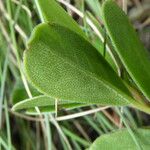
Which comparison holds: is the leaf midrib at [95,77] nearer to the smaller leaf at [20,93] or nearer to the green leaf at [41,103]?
the green leaf at [41,103]

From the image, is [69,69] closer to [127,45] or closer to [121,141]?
[127,45]

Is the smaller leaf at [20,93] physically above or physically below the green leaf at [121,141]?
above

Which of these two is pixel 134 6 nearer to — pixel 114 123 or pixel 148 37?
pixel 148 37

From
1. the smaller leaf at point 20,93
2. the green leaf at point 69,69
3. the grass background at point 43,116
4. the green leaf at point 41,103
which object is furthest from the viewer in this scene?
the grass background at point 43,116

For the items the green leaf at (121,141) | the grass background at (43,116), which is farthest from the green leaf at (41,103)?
the grass background at (43,116)

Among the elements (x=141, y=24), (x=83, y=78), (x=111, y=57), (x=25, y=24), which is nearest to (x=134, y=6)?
(x=141, y=24)

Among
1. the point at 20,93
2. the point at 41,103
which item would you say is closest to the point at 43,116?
the point at 20,93
